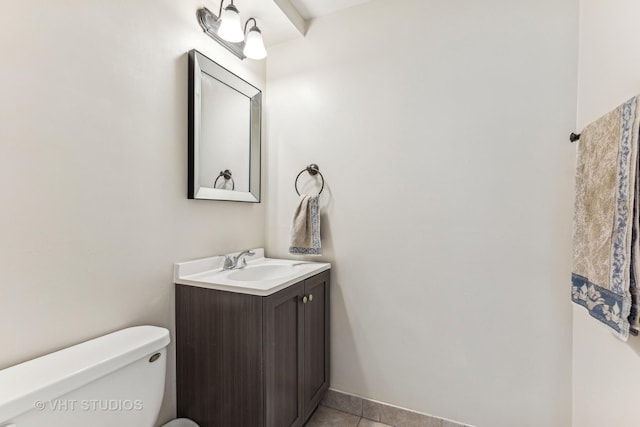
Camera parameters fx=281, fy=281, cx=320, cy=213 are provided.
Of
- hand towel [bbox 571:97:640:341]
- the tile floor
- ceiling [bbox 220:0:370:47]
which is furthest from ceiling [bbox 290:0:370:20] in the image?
the tile floor

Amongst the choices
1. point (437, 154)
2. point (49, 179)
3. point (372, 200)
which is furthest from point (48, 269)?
point (437, 154)

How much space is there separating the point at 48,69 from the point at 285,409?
158cm

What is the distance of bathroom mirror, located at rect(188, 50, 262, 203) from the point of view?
1.38m

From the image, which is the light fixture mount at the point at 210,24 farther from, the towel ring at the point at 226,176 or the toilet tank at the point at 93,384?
the toilet tank at the point at 93,384

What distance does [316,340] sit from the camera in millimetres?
1569

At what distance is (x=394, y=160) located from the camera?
1.59m

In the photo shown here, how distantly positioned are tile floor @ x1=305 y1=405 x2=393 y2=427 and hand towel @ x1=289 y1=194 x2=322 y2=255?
37.3 inches

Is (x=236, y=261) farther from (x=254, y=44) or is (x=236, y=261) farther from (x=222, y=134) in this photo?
(x=254, y=44)

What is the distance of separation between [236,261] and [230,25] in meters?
1.21

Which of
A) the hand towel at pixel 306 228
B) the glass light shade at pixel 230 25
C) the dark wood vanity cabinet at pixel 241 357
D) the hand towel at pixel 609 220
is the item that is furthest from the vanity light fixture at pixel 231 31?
the hand towel at pixel 609 220

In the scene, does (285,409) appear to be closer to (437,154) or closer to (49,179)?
(49,179)

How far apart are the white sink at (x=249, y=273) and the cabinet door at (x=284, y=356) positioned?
50 millimetres

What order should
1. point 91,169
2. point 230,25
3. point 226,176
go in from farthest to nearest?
point 226,176 → point 230,25 → point 91,169

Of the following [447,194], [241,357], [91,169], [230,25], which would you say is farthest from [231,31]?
[241,357]
